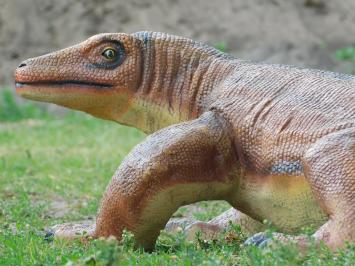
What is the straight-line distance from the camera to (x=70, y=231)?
541 centimetres

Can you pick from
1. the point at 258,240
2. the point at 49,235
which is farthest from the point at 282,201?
the point at 49,235

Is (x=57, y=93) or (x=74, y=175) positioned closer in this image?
(x=57, y=93)

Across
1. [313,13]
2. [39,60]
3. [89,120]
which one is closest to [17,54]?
[89,120]

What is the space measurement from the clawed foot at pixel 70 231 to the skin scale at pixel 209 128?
0.01m

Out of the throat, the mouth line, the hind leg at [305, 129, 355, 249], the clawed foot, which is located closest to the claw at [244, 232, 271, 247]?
the hind leg at [305, 129, 355, 249]

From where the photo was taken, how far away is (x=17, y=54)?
16.6 m

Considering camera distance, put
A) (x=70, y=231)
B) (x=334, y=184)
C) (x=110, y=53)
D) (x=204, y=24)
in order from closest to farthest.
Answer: (x=334, y=184), (x=70, y=231), (x=110, y=53), (x=204, y=24)

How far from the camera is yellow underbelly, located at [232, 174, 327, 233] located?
4.89 meters

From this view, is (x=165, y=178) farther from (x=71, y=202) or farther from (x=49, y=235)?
(x=71, y=202)

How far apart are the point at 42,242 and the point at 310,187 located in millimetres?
1546

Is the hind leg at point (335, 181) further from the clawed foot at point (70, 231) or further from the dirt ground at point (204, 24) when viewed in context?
the dirt ground at point (204, 24)

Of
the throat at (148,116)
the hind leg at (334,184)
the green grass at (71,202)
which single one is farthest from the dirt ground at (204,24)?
the hind leg at (334,184)

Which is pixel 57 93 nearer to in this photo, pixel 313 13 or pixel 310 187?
pixel 310 187

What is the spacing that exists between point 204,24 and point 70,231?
11.3m
